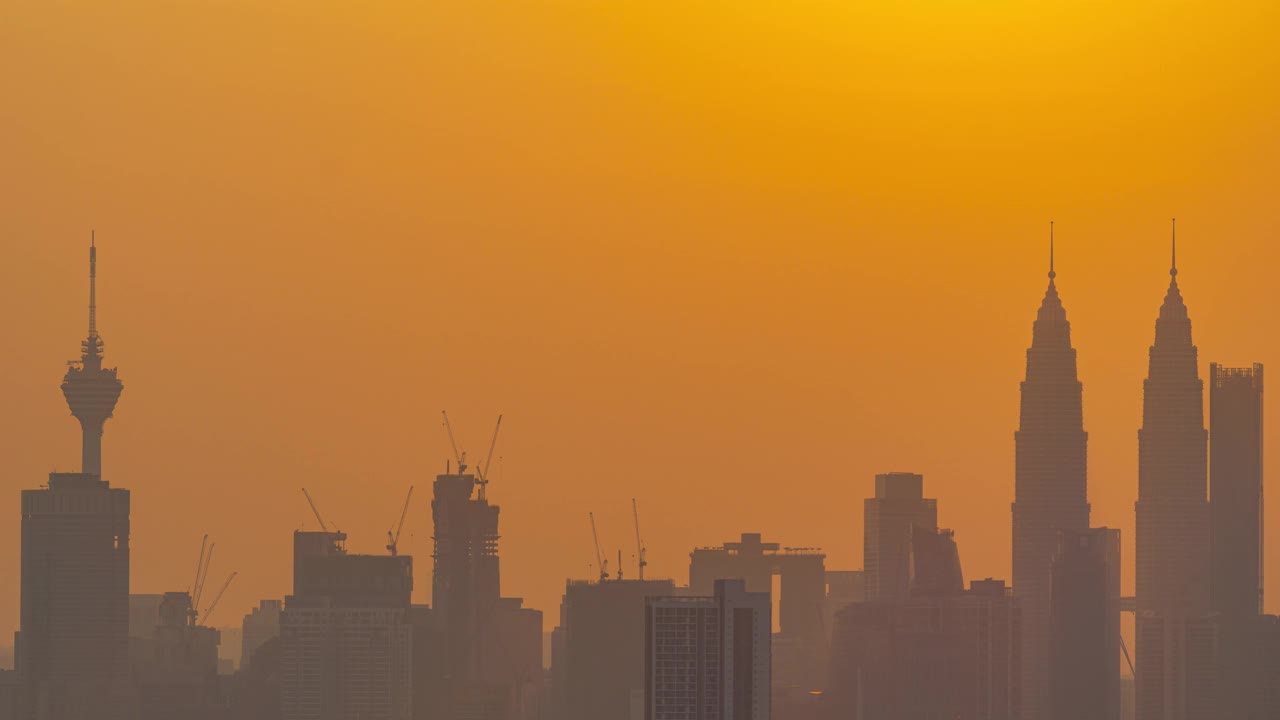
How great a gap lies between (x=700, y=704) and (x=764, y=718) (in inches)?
288

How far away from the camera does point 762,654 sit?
172 m

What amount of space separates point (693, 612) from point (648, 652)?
776cm

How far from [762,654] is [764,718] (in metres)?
3.57

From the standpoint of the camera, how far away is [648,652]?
17850cm

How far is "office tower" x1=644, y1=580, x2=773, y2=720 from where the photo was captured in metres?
165

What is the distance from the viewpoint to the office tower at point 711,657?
16538 centimetres

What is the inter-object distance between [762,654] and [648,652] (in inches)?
366

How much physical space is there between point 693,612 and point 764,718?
714cm

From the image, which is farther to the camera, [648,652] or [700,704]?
[648,652]

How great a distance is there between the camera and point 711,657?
165 metres

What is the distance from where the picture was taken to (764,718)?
172 meters

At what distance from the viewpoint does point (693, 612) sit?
172 m
